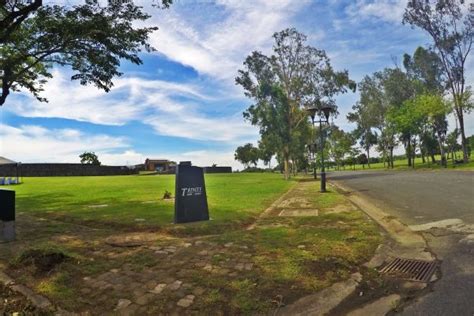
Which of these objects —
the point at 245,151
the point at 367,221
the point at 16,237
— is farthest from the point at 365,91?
the point at 16,237

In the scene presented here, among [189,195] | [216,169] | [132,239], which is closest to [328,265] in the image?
[132,239]

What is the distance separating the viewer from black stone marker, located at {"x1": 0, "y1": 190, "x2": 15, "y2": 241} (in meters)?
6.34

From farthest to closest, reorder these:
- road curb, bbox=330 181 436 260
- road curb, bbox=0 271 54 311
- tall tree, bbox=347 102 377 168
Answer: tall tree, bbox=347 102 377 168 → road curb, bbox=330 181 436 260 → road curb, bbox=0 271 54 311

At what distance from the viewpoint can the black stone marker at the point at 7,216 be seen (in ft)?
20.8

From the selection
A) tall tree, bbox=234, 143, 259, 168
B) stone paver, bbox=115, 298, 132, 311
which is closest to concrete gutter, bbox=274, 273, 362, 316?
stone paver, bbox=115, 298, 132, 311

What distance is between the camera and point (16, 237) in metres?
6.68

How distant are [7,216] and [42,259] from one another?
246cm

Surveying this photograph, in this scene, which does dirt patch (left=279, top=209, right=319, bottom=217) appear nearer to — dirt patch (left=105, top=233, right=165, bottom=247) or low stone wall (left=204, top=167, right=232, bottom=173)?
dirt patch (left=105, top=233, right=165, bottom=247)

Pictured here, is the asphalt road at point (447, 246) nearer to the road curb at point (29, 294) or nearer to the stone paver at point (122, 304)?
the stone paver at point (122, 304)

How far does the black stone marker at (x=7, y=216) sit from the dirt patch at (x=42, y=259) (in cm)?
205

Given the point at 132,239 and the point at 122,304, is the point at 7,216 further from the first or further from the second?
the point at 122,304

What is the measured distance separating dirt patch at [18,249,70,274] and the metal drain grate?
13.9 ft

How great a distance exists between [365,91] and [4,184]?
53.4 metres

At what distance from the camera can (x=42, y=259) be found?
4.57 meters
